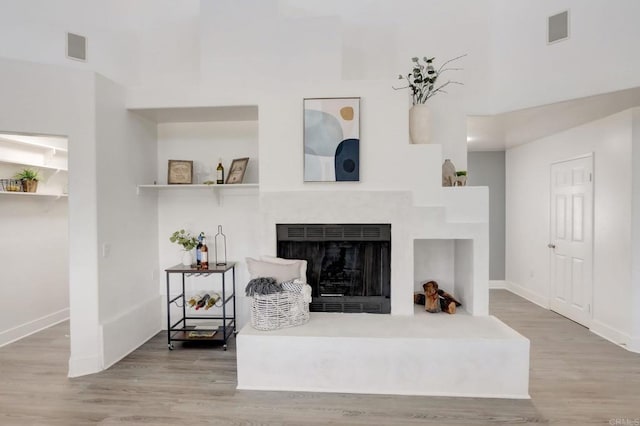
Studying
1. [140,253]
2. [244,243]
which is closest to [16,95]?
[140,253]

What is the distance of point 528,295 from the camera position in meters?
5.07

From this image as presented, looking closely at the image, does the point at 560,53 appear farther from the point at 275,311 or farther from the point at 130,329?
the point at 130,329

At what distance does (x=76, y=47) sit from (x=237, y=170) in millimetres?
1894

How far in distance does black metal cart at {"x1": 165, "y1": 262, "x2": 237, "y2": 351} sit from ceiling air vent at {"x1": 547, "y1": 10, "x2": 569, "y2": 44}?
3729mm

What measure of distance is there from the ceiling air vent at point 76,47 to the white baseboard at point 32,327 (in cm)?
284

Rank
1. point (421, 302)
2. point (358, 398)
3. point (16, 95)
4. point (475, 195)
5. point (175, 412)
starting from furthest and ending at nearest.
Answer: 1. point (421, 302)
2. point (475, 195)
3. point (16, 95)
4. point (358, 398)
5. point (175, 412)

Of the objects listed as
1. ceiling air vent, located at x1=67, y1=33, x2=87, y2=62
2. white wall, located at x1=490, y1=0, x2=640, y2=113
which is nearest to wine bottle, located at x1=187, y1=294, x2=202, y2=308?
ceiling air vent, located at x1=67, y1=33, x2=87, y2=62

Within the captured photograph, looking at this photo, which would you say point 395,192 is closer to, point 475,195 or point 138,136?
point 475,195

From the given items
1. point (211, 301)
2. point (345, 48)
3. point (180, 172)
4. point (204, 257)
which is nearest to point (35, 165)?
point (180, 172)

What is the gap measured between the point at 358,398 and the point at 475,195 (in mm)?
1941

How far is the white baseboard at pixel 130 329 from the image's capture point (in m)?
3.04

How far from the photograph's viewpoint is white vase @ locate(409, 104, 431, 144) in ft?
10.5

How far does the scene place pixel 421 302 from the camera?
11.3 ft

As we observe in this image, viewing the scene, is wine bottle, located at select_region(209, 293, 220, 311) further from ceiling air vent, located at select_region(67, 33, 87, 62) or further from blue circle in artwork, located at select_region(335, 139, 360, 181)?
ceiling air vent, located at select_region(67, 33, 87, 62)
